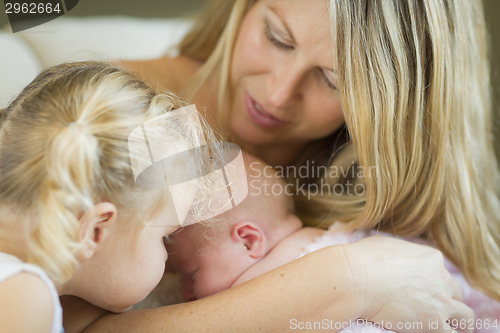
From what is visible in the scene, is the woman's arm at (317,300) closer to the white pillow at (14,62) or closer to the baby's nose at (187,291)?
the baby's nose at (187,291)

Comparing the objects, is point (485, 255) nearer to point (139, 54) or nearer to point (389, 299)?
point (389, 299)

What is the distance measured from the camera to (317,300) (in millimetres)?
879

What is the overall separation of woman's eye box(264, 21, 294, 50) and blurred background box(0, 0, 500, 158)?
51cm

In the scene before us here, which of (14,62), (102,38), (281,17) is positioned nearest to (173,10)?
(102,38)

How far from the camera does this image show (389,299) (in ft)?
3.04

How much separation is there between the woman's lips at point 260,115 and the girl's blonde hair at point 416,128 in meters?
0.10

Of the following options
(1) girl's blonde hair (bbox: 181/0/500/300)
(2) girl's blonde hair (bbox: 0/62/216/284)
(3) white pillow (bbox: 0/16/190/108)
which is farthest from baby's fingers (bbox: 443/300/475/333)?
(3) white pillow (bbox: 0/16/190/108)

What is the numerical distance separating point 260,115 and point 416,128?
36 cm

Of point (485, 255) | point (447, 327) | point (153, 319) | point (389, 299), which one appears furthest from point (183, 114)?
point (485, 255)

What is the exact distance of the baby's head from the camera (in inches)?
40.3

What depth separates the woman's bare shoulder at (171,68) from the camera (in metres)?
1.30

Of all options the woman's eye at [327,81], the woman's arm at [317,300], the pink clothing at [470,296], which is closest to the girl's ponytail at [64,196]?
the woman's arm at [317,300]

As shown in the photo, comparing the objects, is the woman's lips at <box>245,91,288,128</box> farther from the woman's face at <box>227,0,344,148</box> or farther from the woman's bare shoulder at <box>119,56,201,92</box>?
the woman's bare shoulder at <box>119,56,201,92</box>

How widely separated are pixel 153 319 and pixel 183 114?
341mm
